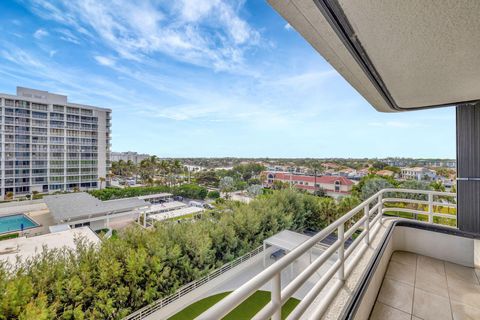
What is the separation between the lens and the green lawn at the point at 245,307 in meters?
3.91

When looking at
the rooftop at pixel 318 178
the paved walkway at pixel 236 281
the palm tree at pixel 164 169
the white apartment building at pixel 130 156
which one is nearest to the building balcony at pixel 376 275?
the paved walkway at pixel 236 281

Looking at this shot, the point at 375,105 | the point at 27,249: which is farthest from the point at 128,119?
the point at 375,105

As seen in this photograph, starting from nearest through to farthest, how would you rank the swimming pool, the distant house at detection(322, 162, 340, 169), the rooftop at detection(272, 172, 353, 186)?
the swimming pool
the rooftop at detection(272, 172, 353, 186)
the distant house at detection(322, 162, 340, 169)

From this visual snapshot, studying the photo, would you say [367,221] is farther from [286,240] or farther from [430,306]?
[286,240]

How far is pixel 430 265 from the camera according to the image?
2197 millimetres

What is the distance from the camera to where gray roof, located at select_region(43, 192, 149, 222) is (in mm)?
11514

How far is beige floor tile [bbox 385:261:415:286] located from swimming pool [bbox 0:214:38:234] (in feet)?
59.2

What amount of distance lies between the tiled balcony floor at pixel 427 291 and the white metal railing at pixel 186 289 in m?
4.74

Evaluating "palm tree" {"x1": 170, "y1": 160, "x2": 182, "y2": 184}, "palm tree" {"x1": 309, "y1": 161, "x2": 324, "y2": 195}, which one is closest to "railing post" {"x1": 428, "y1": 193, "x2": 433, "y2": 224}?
"palm tree" {"x1": 309, "y1": 161, "x2": 324, "y2": 195}

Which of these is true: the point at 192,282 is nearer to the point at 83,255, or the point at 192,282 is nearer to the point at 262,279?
the point at 83,255

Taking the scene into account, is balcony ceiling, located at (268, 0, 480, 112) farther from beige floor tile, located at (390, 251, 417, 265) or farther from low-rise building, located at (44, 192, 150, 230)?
low-rise building, located at (44, 192, 150, 230)

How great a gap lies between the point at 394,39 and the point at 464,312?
192 cm

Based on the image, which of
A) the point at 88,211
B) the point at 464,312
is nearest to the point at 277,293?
the point at 464,312

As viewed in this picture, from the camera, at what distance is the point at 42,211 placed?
52.2 ft
